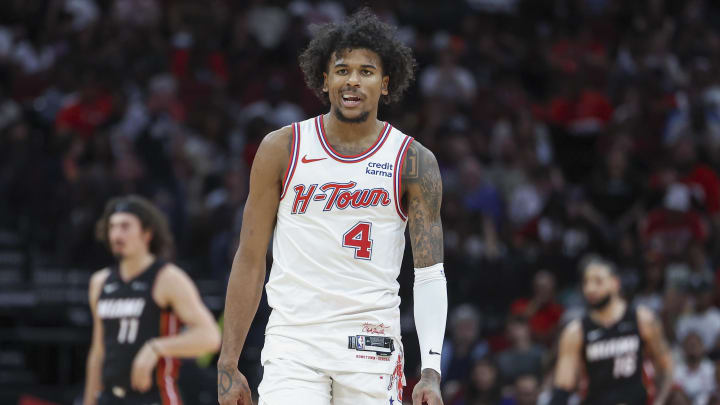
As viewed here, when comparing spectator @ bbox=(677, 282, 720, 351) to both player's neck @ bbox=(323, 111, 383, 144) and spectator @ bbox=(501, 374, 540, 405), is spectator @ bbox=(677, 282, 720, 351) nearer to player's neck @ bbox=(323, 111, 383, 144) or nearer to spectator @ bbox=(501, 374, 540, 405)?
spectator @ bbox=(501, 374, 540, 405)

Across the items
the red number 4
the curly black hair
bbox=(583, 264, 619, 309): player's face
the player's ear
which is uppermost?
the curly black hair

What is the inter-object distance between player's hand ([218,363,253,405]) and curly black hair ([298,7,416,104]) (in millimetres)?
1291

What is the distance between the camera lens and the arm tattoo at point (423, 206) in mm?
4324

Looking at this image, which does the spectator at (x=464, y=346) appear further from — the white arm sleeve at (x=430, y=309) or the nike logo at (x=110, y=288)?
the white arm sleeve at (x=430, y=309)

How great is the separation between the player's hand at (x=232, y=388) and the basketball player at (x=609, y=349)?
449 cm

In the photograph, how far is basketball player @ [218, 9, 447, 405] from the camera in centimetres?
414

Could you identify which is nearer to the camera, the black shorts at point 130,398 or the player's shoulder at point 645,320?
the black shorts at point 130,398

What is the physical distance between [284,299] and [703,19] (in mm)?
13689

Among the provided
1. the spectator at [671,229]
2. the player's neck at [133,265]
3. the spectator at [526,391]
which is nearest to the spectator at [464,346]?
the spectator at [526,391]

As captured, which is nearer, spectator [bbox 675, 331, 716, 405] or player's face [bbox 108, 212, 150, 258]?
player's face [bbox 108, 212, 150, 258]

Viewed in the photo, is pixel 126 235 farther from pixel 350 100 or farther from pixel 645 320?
pixel 645 320

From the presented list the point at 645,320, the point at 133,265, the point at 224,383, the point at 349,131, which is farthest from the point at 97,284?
the point at 645,320

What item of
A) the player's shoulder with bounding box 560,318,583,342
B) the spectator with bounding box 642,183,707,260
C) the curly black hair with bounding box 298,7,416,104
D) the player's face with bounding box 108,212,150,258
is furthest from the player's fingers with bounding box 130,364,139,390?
the spectator with bounding box 642,183,707,260

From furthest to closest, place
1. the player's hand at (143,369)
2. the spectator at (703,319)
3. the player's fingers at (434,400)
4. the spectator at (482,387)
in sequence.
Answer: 1. the spectator at (703,319)
2. the spectator at (482,387)
3. the player's hand at (143,369)
4. the player's fingers at (434,400)
